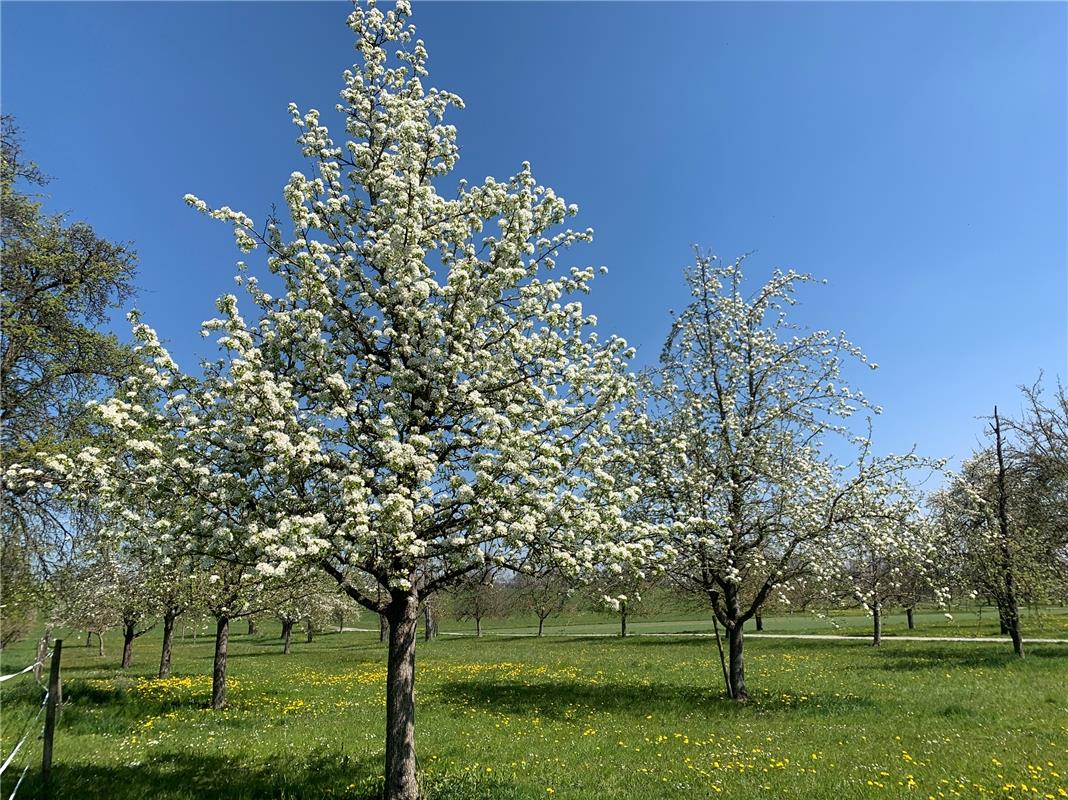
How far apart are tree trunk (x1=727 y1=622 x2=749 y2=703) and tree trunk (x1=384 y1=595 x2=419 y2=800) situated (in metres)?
12.8

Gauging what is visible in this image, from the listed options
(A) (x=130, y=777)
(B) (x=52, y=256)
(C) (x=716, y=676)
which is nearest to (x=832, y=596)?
(C) (x=716, y=676)

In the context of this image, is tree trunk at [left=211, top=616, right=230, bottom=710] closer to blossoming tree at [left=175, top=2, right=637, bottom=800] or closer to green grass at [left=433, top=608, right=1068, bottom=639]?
blossoming tree at [left=175, top=2, right=637, bottom=800]

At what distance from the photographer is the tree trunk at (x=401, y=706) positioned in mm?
9383

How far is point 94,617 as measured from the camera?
41312 mm

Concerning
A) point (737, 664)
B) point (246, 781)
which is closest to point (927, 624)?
point (737, 664)

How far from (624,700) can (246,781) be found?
12.6 m

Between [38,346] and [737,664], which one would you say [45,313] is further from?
[737,664]

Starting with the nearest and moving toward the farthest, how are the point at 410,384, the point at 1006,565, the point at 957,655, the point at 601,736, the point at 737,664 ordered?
the point at 410,384 < the point at 601,736 < the point at 737,664 < the point at 1006,565 < the point at 957,655

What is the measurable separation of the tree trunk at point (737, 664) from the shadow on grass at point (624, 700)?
40cm

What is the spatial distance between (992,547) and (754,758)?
22468 mm

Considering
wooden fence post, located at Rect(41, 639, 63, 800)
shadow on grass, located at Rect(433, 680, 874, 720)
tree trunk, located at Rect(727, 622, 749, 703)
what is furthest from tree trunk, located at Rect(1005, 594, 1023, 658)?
wooden fence post, located at Rect(41, 639, 63, 800)

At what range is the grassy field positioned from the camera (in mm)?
10398

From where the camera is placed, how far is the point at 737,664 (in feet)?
64.5

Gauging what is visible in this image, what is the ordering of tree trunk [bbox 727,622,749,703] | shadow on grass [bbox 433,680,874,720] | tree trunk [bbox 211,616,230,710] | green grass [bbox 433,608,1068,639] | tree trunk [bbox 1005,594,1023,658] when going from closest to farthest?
shadow on grass [bbox 433,680,874,720] → tree trunk [bbox 727,622,749,703] → tree trunk [bbox 211,616,230,710] → tree trunk [bbox 1005,594,1023,658] → green grass [bbox 433,608,1068,639]
